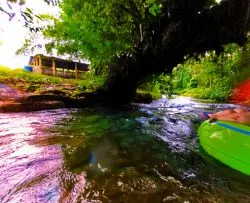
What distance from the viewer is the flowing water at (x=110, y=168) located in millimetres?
2902

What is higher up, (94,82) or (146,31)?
(146,31)

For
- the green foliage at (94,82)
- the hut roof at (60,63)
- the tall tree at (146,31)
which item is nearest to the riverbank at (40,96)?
the green foliage at (94,82)

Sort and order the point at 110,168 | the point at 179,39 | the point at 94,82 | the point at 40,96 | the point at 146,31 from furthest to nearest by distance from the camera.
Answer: the point at 94,82
the point at 40,96
the point at 146,31
the point at 179,39
the point at 110,168

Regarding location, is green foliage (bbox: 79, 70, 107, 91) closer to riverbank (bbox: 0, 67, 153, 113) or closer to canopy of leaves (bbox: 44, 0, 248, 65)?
riverbank (bbox: 0, 67, 153, 113)

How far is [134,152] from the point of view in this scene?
4539 millimetres

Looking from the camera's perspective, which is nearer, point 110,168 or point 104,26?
point 110,168

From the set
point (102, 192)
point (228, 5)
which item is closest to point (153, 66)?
point (228, 5)

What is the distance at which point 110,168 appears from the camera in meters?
3.69

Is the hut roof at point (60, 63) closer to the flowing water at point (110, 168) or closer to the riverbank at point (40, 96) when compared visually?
the riverbank at point (40, 96)

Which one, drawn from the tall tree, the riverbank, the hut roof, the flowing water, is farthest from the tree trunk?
the hut roof

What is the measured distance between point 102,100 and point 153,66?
3273 millimetres

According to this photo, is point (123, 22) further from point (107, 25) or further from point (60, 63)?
point (60, 63)

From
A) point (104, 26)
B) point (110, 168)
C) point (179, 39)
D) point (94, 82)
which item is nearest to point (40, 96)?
point (94, 82)

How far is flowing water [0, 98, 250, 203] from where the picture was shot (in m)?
2.90
